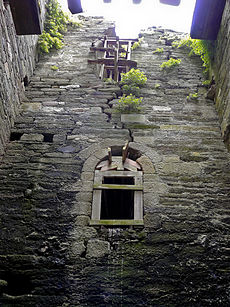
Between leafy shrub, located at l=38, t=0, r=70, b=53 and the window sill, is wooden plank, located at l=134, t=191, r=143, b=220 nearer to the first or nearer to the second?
the window sill

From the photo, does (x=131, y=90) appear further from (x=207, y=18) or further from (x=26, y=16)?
(x=26, y=16)

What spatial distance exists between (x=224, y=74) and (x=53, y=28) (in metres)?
4.04

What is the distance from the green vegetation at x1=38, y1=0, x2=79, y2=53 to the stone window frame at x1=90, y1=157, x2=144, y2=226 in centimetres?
363

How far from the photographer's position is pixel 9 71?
13.7ft

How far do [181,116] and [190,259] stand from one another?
95.7 inches

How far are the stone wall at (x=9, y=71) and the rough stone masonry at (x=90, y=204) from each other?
177mm

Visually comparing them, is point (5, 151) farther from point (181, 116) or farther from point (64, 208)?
point (181, 116)

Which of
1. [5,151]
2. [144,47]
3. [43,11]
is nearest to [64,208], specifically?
[5,151]

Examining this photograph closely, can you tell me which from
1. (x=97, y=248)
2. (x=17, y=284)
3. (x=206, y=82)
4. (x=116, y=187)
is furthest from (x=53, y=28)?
(x=17, y=284)

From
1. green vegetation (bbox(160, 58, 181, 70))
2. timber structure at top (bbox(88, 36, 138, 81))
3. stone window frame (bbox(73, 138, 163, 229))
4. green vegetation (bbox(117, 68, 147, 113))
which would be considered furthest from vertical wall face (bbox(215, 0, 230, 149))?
timber structure at top (bbox(88, 36, 138, 81))

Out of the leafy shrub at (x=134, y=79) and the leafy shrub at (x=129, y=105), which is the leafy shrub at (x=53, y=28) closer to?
the leafy shrub at (x=134, y=79)

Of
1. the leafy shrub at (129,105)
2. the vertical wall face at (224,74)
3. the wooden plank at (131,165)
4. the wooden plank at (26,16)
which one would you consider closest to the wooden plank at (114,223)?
the wooden plank at (131,165)

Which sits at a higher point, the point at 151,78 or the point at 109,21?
the point at 109,21

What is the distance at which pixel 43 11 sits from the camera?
6.37 m
